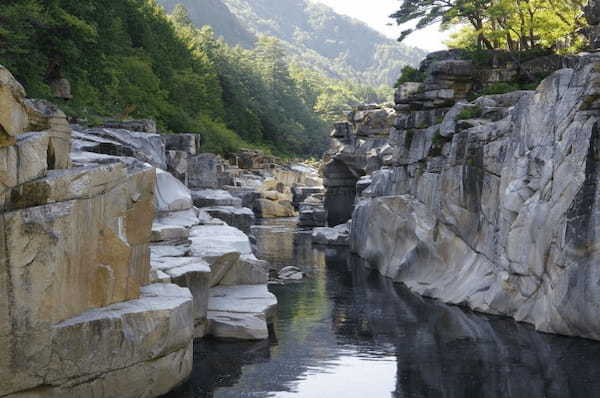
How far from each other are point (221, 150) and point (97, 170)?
48.7 meters

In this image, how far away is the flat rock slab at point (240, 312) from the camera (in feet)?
47.3

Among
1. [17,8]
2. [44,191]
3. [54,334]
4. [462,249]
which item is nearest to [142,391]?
[54,334]

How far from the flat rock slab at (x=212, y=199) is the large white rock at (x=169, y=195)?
5.95m

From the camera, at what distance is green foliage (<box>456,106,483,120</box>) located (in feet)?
74.5

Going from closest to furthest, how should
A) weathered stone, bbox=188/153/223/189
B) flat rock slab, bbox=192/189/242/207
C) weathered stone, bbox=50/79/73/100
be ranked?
flat rock slab, bbox=192/189/242/207 < weathered stone, bbox=188/153/223/189 < weathered stone, bbox=50/79/73/100

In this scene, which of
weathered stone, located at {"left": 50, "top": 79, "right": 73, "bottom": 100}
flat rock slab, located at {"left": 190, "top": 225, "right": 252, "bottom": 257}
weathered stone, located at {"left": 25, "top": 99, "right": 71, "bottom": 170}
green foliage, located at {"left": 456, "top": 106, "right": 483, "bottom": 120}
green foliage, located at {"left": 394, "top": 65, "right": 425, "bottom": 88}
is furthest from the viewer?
green foliage, located at {"left": 394, "top": 65, "right": 425, "bottom": 88}

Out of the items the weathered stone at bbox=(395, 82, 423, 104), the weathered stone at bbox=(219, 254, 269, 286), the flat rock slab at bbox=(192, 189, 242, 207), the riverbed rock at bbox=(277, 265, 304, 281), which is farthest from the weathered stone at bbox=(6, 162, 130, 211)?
the weathered stone at bbox=(395, 82, 423, 104)

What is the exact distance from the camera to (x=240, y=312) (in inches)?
592

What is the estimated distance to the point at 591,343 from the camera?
1418 cm

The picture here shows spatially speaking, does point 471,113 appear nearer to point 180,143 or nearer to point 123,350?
point 180,143

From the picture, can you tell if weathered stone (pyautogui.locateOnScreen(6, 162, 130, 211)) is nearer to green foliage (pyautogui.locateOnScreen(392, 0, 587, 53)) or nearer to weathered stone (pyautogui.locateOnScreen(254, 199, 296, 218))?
green foliage (pyautogui.locateOnScreen(392, 0, 587, 53))

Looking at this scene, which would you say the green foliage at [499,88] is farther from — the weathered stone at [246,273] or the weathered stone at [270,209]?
the weathered stone at [270,209]

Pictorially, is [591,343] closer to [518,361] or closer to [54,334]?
[518,361]

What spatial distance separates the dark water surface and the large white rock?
3.90m
